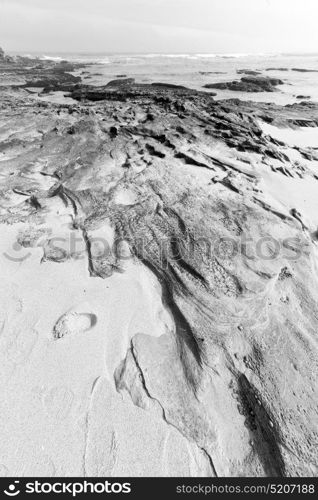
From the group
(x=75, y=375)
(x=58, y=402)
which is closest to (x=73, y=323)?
(x=75, y=375)

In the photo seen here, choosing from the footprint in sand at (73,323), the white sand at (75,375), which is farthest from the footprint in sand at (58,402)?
the footprint in sand at (73,323)

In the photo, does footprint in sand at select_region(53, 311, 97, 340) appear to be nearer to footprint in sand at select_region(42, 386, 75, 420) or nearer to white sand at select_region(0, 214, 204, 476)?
white sand at select_region(0, 214, 204, 476)

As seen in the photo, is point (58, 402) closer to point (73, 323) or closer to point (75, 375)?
point (75, 375)

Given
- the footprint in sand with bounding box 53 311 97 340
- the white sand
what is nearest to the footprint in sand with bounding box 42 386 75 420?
the white sand

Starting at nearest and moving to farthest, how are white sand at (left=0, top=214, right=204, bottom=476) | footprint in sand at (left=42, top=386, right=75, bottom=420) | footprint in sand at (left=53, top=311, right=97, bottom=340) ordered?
1. white sand at (left=0, top=214, right=204, bottom=476)
2. footprint in sand at (left=42, top=386, right=75, bottom=420)
3. footprint in sand at (left=53, top=311, right=97, bottom=340)

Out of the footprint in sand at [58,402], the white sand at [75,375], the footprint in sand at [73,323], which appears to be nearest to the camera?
the white sand at [75,375]

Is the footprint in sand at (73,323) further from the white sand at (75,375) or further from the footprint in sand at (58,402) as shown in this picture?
the footprint in sand at (58,402)
